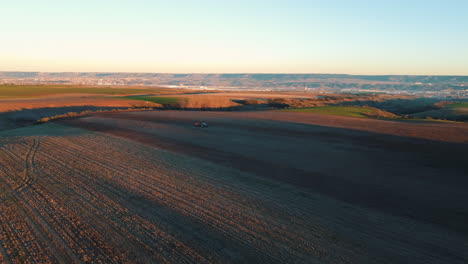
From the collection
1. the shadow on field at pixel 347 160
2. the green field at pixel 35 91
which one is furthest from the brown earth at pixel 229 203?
the green field at pixel 35 91

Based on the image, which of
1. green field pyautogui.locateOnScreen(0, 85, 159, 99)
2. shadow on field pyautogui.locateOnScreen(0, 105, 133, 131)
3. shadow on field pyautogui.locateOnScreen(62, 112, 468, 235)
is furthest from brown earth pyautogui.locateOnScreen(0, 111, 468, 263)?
green field pyautogui.locateOnScreen(0, 85, 159, 99)

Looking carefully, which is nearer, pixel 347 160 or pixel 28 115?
pixel 347 160

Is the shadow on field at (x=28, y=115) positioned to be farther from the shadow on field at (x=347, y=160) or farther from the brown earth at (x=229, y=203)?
the brown earth at (x=229, y=203)

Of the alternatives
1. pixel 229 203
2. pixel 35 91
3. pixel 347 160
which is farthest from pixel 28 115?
pixel 35 91

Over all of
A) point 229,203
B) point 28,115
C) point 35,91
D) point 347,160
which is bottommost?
point 28,115

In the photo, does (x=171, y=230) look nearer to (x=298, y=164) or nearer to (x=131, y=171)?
(x=131, y=171)

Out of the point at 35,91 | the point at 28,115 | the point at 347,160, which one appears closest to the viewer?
the point at 347,160

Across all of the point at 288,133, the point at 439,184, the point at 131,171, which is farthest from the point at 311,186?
the point at 288,133

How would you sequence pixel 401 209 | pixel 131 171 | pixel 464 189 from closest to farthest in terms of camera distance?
pixel 401 209
pixel 464 189
pixel 131 171

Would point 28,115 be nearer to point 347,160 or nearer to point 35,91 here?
point 347,160

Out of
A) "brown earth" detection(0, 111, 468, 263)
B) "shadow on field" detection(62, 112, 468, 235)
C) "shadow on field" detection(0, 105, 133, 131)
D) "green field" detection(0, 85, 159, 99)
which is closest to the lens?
"brown earth" detection(0, 111, 468, 263)

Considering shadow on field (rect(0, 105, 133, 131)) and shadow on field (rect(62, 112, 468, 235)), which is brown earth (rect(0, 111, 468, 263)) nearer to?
shadow on field (rect(62, 112, 468, 235))
